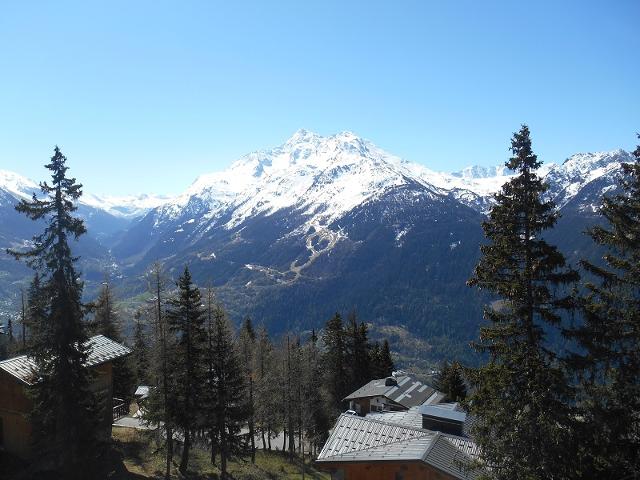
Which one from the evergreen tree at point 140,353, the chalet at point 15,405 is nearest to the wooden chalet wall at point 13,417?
the chalet at point 15,405

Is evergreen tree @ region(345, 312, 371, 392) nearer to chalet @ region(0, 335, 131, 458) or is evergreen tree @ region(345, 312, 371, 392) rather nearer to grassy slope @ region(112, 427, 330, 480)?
grassy slope @ region(112, 427, 330, 480)

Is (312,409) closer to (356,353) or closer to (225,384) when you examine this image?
(356,353)

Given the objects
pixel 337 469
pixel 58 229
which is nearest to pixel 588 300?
pixel 337 469

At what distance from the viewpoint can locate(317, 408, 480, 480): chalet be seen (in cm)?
2567

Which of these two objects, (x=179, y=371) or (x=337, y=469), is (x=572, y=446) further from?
(x=179, y=371)

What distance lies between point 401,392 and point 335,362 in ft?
34.3

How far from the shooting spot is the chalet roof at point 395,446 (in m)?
25.9

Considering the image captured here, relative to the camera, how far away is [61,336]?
29734 mm

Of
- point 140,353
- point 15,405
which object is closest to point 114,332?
point 140,353

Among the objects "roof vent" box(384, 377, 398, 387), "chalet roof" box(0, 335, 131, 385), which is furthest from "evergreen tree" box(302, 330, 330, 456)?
"chalet roof" box(0, 335, 131, 385)

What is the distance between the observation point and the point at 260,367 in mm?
63500

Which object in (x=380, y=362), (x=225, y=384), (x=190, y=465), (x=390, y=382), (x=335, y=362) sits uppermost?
(x=225, y=384)

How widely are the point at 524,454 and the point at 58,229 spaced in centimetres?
2542

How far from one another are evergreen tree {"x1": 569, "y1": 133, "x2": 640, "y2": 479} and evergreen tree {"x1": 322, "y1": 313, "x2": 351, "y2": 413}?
5143 centimetres
